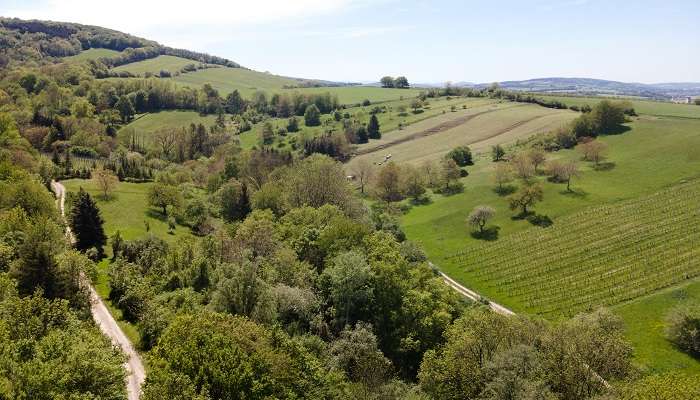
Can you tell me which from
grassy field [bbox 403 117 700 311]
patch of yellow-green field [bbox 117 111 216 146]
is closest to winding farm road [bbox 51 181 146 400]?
grassy field [bbox 403 117 700 311]

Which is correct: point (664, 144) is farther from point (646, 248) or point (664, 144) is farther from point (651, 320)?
point (651, 320)

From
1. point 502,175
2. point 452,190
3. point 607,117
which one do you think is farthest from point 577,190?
point 607,117

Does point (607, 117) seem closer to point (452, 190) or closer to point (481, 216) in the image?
point (452, 190)

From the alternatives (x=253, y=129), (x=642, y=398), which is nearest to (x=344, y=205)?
(x=642, y=398)

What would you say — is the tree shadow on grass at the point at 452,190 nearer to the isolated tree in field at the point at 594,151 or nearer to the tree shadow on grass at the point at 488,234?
the tree shadow on grass at the point at 488,234

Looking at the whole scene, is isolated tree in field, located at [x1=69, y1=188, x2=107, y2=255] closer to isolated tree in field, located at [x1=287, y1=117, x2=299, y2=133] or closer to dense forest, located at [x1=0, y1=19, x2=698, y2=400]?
dense forest, located at [x1=0, y1=19, x2=698, y2=400]
